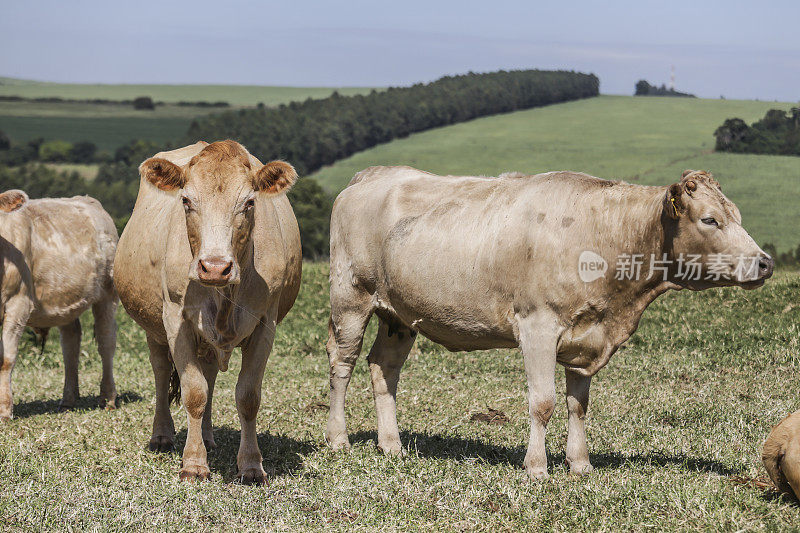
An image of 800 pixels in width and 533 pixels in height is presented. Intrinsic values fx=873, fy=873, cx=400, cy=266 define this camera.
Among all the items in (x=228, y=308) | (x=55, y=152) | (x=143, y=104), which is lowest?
(x=55, y=152)

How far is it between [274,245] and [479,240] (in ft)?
5.92

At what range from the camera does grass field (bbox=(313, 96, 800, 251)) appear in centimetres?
5609

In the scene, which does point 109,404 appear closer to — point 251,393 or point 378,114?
point 251,393

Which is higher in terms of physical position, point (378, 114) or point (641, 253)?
point (378, 114)

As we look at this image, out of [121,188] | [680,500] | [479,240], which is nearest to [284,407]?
[479,240]

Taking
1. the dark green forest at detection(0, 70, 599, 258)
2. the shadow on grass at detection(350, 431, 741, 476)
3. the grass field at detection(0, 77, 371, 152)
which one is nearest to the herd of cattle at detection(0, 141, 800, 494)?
the shadow on grass at detection(350, 431, 741, 476)

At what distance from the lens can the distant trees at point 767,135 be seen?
62438 mm

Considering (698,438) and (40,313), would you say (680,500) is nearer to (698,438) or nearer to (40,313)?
(698,438)

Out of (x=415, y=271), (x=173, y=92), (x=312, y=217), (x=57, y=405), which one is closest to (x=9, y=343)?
(x=57, y=405)

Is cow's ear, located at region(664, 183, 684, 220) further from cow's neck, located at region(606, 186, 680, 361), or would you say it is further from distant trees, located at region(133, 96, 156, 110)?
distant trees, located at region(133, 96, 156, 110)

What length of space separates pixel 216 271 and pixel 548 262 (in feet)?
9.02

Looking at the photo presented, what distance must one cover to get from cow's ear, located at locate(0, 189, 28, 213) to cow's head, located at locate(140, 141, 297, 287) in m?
4.73

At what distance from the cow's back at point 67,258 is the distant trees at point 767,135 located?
57970 millimetres

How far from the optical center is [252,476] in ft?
24.2
